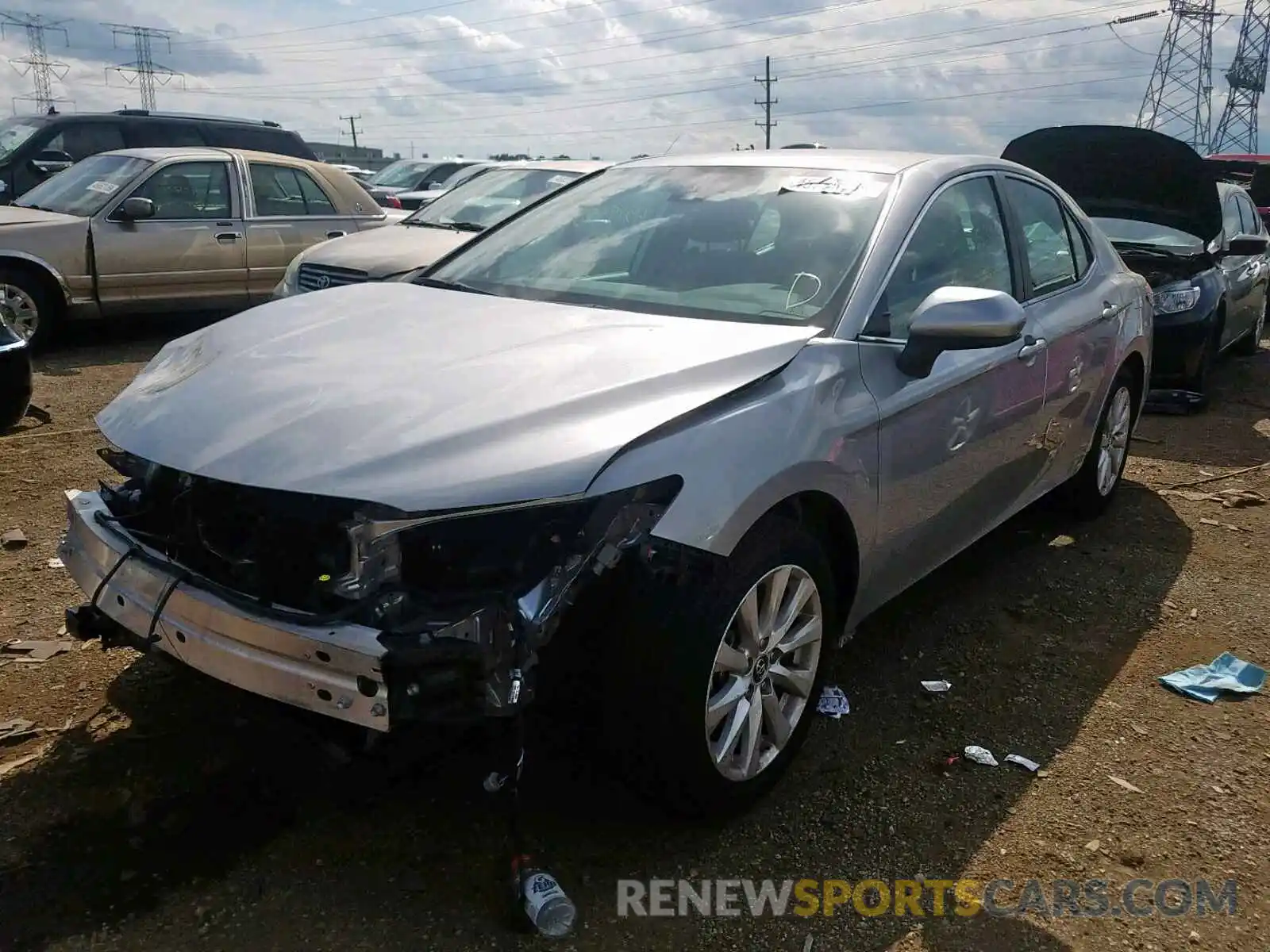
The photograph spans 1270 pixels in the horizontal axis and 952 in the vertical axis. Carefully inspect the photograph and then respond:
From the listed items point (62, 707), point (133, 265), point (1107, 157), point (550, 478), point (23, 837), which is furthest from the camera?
point (133, 265)

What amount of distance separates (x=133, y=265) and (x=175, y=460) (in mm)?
7445

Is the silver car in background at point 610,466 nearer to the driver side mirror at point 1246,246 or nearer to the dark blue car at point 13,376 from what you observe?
the dark blue car at point 13,376

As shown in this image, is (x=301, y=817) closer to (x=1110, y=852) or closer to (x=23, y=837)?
(x=23, y=837)

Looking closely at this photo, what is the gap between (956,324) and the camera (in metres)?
2.98

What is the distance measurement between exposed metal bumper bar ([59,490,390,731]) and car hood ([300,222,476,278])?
4904mm

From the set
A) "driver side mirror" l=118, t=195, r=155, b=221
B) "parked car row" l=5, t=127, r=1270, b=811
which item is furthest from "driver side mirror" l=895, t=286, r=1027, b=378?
"driver side mirror" l=118, t=195, r=155, b=221

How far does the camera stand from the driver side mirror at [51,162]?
10.8 m

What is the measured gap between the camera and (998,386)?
368 centimetres

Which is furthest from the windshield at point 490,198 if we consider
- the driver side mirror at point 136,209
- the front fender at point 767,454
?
the front fender at point 767,454

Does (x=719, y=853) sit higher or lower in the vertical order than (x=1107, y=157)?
lower

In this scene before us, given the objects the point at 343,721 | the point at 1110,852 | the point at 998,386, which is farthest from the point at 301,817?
the point at 998,386

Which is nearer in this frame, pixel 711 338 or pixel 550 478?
pixel 550 478

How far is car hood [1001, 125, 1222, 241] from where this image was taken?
7582mm

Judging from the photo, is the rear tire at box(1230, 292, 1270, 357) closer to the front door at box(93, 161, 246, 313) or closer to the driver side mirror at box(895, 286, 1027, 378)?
the driver side mirror at box(895, 286, 1027, 378)
